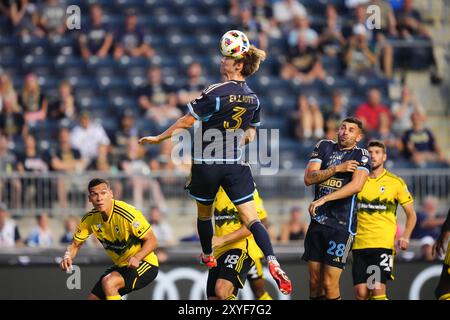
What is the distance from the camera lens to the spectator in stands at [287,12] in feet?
71.3

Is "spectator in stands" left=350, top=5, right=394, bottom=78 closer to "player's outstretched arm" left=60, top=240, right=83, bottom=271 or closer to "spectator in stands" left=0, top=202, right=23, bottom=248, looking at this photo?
"spectator in stands" left=0, top=202, right=23, bottom=248

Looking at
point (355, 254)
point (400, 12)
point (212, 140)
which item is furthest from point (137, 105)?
point (212, 140)

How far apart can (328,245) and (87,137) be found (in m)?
7.62

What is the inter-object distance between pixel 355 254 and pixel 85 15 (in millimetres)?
10123

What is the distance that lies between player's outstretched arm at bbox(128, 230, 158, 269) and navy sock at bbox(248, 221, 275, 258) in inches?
52.6

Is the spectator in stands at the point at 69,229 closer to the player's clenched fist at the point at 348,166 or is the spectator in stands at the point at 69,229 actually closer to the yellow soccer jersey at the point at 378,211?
the yellow soccer jersey at the point at 378,211

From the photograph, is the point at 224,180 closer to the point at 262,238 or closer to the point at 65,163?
the point at 262,238

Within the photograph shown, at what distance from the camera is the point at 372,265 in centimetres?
1321

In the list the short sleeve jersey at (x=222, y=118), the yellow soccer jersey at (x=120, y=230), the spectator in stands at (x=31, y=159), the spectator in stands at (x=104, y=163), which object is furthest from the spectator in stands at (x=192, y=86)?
the short sleeve jersey at (x=222, y=118)

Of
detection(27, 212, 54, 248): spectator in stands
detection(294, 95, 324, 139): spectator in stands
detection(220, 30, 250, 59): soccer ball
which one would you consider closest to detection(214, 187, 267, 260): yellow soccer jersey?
detection(220, 30, 250, 59): soccer ball

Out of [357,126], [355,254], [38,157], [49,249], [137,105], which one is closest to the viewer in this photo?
[357,126]

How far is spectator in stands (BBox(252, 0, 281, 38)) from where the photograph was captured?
70.4 ft

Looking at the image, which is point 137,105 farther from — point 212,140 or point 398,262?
point 212,140

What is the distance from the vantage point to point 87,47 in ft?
68.8
